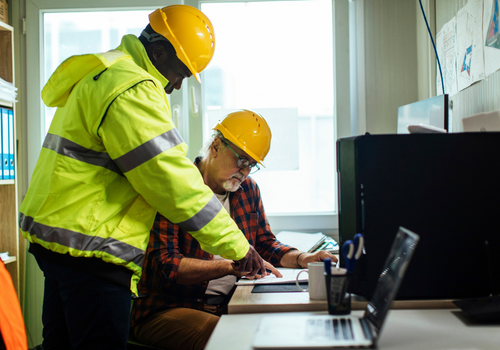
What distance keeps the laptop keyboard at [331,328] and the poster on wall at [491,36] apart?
41.3 inches

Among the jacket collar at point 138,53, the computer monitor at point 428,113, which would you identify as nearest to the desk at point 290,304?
the computer monitor at point 428,113

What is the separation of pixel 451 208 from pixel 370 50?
5.38ft

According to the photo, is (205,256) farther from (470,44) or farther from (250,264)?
(470,44)

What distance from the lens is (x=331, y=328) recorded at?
81cm

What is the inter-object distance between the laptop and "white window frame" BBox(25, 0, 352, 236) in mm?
1531

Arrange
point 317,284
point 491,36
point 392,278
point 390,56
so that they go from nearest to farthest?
point 392,278, point 317,284, point 491,36, point 390,56

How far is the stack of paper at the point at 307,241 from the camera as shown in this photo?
6.62 feet

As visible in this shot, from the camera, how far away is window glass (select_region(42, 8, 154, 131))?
2455mm

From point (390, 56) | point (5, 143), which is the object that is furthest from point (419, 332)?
point (5, 143)

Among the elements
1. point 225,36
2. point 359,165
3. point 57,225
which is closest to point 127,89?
point 57,225

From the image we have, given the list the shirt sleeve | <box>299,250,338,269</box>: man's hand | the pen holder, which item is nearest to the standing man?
the pen holder

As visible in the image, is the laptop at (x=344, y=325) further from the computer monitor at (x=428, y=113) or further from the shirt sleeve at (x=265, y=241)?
the shirt sleeve at (x=265, y=241)

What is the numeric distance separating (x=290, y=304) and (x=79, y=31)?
2250mm

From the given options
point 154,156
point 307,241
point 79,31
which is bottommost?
point 307,241
